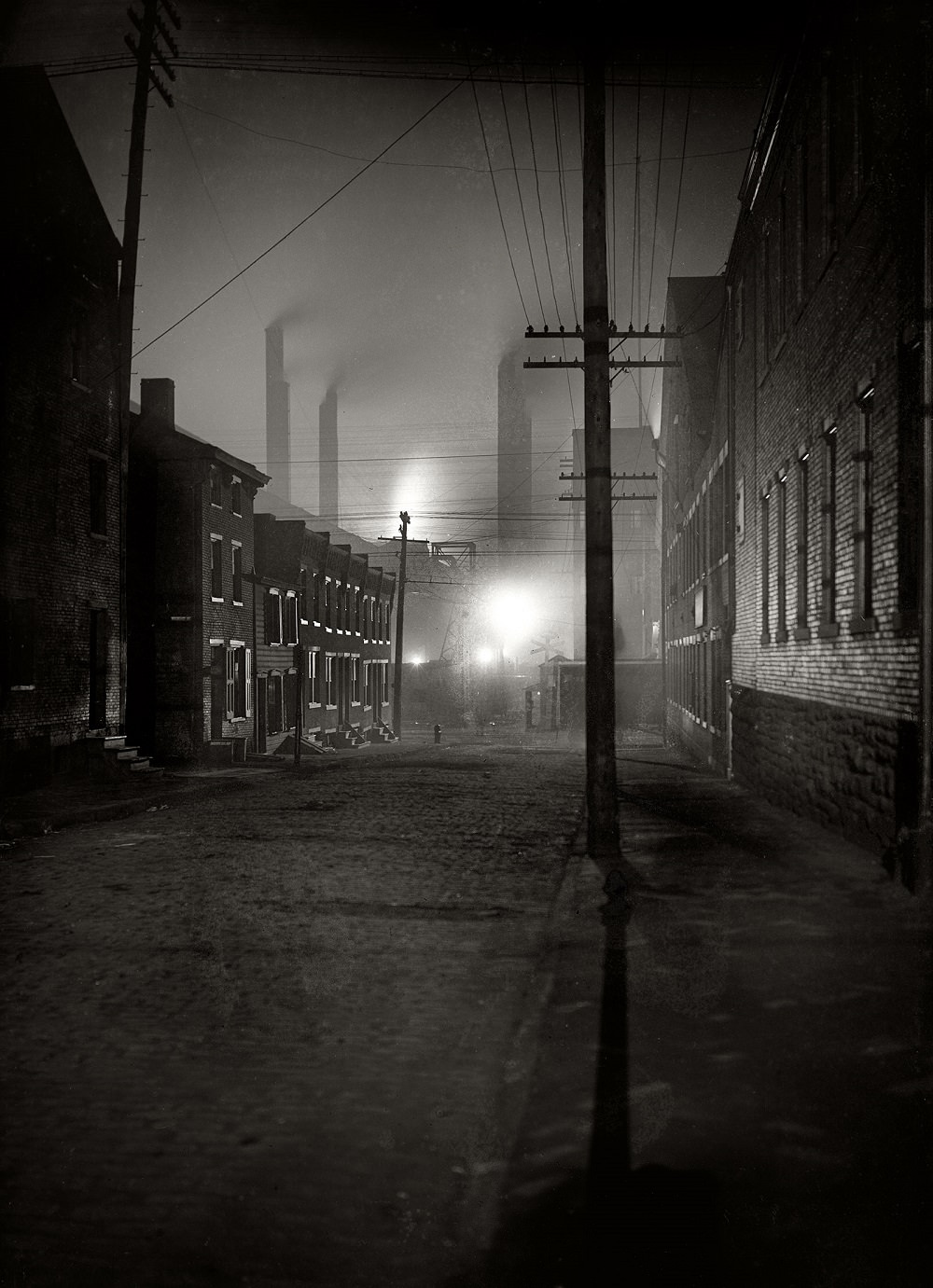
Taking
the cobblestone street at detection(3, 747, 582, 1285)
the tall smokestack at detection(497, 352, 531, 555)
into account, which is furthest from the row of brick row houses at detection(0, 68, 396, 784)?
the tall smokestack at detection(497, 352, 531, 555)

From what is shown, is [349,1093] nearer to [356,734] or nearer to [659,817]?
[659,817]

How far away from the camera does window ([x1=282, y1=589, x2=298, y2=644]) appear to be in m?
35.3

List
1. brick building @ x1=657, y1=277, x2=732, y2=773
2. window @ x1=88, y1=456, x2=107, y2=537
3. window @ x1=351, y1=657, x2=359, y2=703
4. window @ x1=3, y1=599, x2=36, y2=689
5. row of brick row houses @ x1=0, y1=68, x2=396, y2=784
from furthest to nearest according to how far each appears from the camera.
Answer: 1. window @ x1=351, y1=657, x2=359, y2=703
2. window @ x1=88, y1=456, x2=107, y2=537
3. brick building @ x1=657, y1=277, x2=732, y2=773
4. row of brick row houses @ x1=0, y1=68, x2=396, y2=784
5. window @ x1=3, y1=599, x2=36, y2=689

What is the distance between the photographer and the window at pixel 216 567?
29188 mm

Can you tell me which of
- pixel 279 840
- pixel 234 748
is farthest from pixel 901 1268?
pixel 234 748

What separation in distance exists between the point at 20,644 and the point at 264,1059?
16332 millimetres

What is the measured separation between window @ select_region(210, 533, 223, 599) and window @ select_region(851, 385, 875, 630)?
22441 mm

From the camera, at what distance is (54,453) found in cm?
2059

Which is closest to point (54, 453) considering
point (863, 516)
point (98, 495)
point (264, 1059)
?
point (98, 495)

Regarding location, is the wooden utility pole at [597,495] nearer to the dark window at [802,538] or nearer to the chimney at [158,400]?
the dark window at [802,538]

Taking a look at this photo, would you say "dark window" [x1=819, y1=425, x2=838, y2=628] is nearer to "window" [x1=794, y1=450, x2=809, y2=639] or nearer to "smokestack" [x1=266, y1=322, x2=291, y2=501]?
"window" [x1=794, y1=450, x2=809, y2=639]

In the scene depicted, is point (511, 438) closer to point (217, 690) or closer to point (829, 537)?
point (217, 690)

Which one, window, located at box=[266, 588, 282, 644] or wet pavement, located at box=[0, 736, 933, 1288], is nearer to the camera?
wet pavement, located at box=[0, 736, 933, 1288]

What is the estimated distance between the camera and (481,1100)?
4.39 metres
